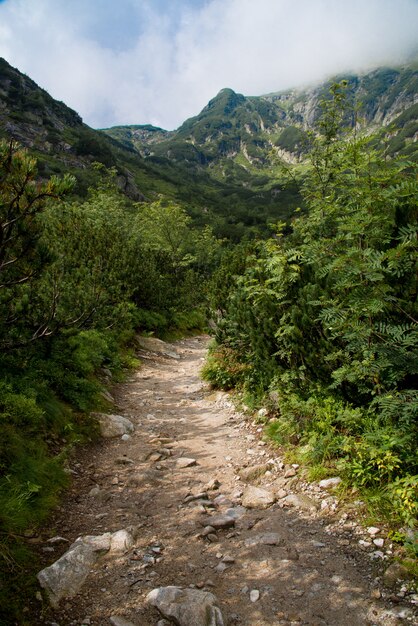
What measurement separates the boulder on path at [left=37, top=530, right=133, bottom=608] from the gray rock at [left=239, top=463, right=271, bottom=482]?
190 cm

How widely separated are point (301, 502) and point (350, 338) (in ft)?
6.76

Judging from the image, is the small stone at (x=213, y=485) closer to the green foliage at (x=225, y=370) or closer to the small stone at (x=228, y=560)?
the small stone at (x=228, y=560)

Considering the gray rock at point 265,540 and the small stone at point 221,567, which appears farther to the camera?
the gray rock at point 265,540

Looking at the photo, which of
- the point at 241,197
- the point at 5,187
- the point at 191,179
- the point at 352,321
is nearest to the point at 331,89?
the point at 352,321

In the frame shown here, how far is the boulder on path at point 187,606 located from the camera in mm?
2693

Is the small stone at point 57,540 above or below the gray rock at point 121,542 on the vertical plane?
above

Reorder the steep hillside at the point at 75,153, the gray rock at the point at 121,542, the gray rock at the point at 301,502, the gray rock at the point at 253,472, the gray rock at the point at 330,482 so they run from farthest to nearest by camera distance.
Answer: the steep hillside at the point at 75,153 → the gray rock at the point at 253,472 → the gray rock at the point at 330,482 → the gray rock at the point at 301,502 → the gray rock at the point at 121,542

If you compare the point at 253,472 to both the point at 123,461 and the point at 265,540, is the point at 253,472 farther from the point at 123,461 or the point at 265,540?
the point at 123,461

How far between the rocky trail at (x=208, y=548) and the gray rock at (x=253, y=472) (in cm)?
1

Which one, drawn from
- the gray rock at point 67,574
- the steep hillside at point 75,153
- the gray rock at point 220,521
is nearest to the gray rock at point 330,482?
the gray rock at point 220,521

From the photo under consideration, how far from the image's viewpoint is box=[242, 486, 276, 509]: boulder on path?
4.38 m

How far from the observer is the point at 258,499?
444 cm

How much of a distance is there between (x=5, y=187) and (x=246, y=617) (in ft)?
14.3

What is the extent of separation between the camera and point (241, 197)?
16912 centimetres
